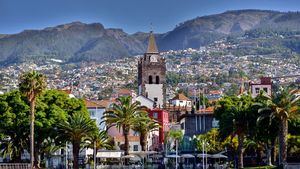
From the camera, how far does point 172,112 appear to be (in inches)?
6826

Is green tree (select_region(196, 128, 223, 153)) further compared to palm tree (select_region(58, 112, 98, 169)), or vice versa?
green tree (select_region(196, 128, 223, 153))

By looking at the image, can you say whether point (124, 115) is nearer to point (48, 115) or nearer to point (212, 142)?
point (48, 115)

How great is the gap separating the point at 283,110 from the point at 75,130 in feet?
88.6

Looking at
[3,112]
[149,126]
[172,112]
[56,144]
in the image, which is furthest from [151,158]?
[172,112]

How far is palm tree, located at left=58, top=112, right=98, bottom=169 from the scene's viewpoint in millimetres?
90562

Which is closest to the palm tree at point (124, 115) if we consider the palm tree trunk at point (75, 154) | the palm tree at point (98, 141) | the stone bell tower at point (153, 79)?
the palm tree at point (98, 141)

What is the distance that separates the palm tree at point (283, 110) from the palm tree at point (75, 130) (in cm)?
2422

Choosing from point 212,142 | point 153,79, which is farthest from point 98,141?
point 153,79

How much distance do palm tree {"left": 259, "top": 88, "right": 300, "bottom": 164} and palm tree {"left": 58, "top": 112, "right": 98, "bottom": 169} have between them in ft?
79.4

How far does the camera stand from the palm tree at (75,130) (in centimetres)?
9056

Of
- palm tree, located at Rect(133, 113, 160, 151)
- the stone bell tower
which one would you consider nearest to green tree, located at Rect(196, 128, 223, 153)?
palm tree, located at Rect(133, 113, 160, 151)

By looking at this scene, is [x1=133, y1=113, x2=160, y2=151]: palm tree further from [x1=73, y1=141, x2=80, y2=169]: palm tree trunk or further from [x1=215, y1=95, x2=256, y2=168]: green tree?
[x1=215, y1=95, x2=256, y2=168]: green tree

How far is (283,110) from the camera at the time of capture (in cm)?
7638

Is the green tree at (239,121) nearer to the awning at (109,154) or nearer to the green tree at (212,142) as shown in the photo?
the green tree at (212,142)
